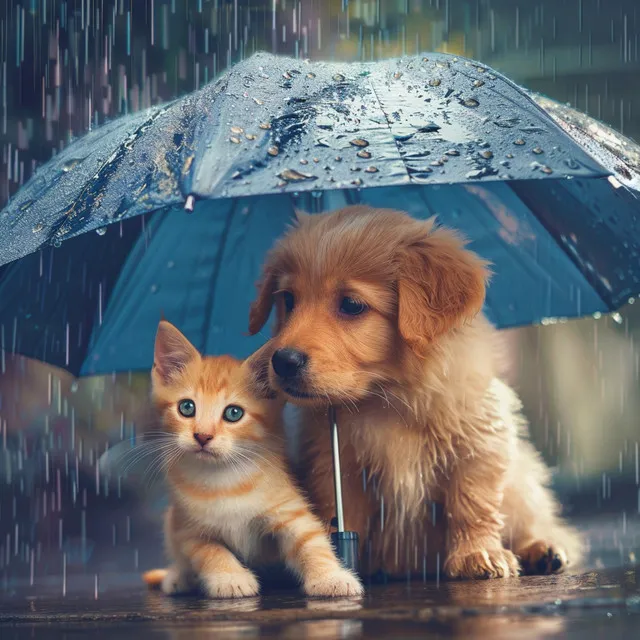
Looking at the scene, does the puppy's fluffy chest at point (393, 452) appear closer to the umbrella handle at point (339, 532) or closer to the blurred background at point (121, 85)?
the umbrella handle at point (339, 532)

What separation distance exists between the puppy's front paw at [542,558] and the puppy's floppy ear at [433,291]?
101 cm

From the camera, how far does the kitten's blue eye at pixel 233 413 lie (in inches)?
147

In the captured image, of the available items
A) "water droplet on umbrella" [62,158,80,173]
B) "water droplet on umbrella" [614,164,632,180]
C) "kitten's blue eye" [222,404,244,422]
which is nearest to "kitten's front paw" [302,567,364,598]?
"kitten's blue eye" [222,404,244,422]

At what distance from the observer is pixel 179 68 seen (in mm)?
7273

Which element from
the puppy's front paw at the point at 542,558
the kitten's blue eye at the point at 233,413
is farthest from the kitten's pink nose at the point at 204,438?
the puppy's front paw at the point at 542,558

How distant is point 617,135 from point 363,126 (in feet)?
3.79

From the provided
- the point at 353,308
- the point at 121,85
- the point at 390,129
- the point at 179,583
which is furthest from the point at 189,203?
the point at 121,85

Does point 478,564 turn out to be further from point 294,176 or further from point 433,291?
point 294,176

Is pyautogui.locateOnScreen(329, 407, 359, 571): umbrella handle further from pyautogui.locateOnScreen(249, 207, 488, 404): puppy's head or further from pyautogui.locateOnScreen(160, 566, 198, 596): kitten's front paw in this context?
pyautogui.locateOnScreen(160, 566, 198, 596): kitten's front paw

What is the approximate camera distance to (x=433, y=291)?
12.0 feet

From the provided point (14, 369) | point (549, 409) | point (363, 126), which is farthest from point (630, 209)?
point (549, 409)

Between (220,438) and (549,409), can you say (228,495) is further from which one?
(549,409)

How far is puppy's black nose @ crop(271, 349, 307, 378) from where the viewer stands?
3.44 m

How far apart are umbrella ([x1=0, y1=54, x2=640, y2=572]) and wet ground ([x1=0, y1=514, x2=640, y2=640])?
3.73ft
